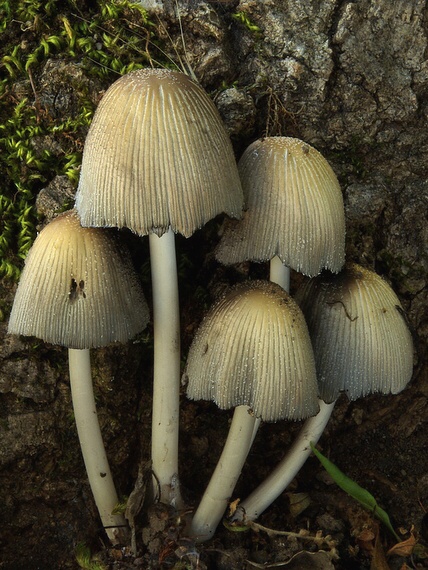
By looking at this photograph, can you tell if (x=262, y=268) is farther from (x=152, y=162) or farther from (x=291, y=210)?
(x=152, y=162)

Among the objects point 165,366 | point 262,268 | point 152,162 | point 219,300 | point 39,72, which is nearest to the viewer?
point 152,162

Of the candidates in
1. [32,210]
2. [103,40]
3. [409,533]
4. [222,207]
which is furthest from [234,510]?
[103,40]

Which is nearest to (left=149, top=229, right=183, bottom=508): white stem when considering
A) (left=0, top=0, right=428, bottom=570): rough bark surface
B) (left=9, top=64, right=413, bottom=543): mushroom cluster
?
(left=9, top=64, right=413, bottom=543): mushroom cluster

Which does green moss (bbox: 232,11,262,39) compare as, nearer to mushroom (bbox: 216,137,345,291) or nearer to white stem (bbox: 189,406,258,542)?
mushroom (bbox: 216,137,345,291)

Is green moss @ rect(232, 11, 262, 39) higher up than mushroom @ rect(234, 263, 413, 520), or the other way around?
green moss @ rect(232, 11, 262, 39)

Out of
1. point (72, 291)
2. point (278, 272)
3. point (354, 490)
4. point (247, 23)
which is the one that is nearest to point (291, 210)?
point (278, 272)

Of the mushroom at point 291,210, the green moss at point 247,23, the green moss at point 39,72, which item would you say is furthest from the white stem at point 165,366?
the green moss at point 247,23
